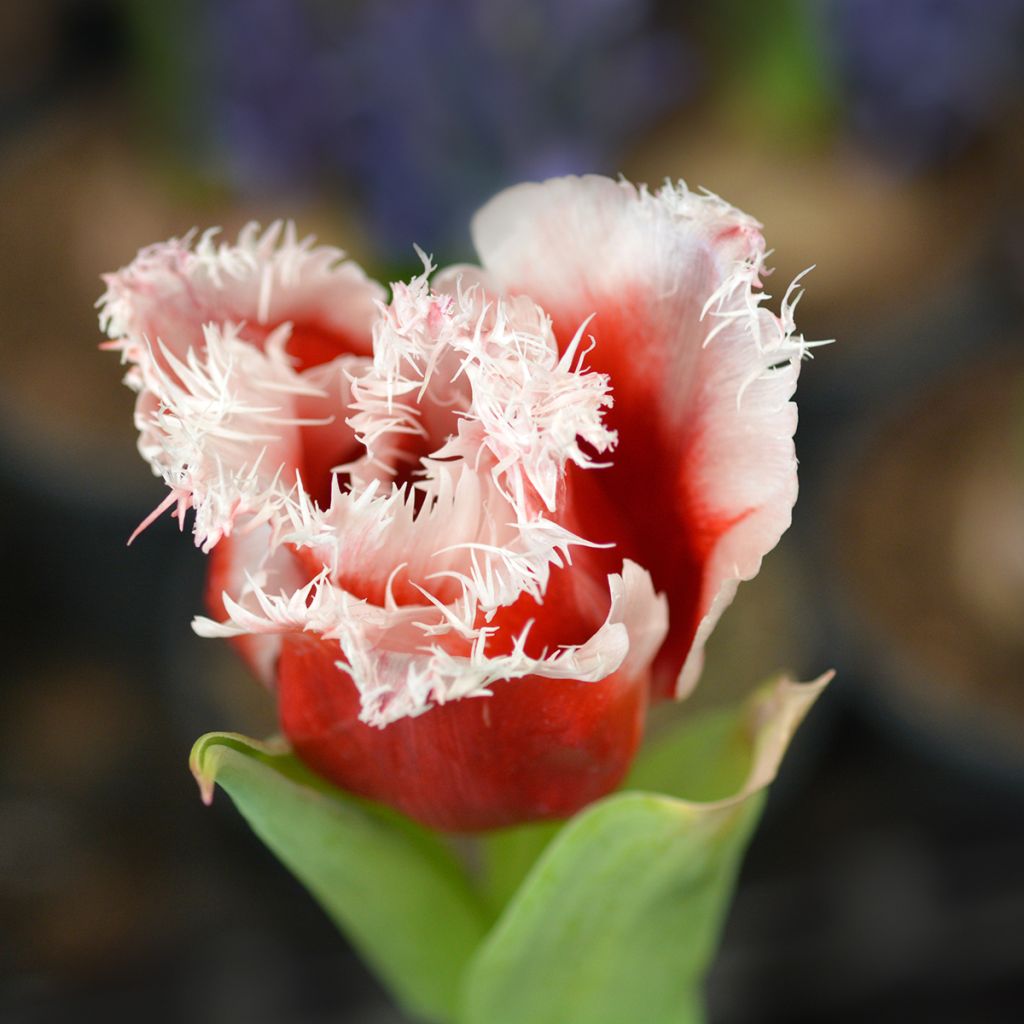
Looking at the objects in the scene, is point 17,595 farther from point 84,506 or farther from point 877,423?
point 877,423

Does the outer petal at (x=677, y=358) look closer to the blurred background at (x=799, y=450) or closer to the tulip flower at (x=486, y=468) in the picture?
the tulip flower at (x=486, y=468)

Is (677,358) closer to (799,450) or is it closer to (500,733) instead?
(500,733)

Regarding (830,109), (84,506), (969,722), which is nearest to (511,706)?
(969,722)

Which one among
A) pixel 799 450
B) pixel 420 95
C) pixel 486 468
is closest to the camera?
pixel 486 468

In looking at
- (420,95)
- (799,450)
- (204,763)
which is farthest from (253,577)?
(799,450)

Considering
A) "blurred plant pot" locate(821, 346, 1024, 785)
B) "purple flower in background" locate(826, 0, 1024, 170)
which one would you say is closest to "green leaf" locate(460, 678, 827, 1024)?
"blurred plant pot" locate(821, 346, 1024, 785)
